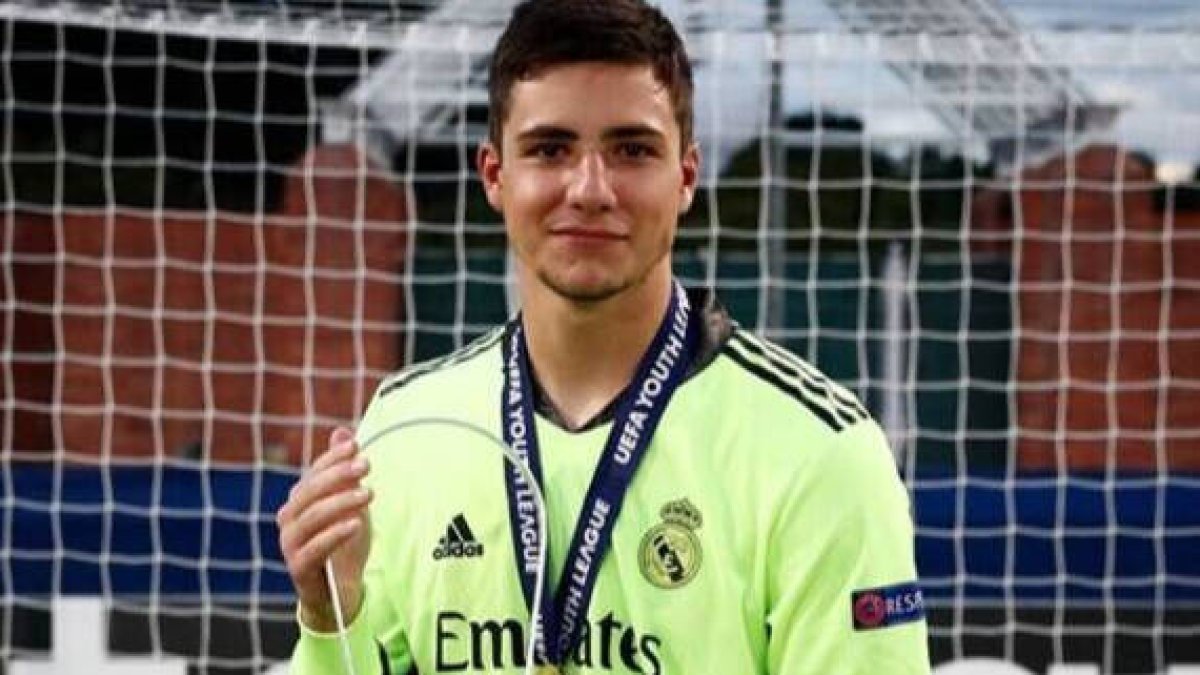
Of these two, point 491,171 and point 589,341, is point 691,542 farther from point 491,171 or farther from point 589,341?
point 491,171

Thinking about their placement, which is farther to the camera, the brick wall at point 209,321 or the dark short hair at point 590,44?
the brick wall at point 209,321

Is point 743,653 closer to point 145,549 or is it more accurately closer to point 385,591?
point 385,591

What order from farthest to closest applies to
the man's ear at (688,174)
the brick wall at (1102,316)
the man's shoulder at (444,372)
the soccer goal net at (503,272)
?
the brick wall at (1102,316) → the soccer goal net at (503,272) → the man's shoulder at (444,372) → the man's ear at (688,174)

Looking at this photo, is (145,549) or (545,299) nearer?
(545,299)

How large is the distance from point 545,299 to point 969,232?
3.89 m

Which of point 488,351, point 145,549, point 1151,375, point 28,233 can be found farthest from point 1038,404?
point 488,351

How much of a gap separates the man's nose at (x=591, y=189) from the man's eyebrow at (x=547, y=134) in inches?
1.2

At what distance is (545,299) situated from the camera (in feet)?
6.28

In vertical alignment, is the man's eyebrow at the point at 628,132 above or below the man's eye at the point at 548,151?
above

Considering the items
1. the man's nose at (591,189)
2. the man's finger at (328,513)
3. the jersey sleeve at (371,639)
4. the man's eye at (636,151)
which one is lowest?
the jersey sleeve at (371,639)

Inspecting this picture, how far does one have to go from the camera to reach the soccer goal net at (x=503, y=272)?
211 inches

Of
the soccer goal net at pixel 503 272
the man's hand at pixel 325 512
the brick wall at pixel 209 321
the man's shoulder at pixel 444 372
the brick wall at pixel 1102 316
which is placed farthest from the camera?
the brick wall at pixel 209 321

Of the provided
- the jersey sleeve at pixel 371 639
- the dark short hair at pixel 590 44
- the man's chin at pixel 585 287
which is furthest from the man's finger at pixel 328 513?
the dark short hair at pixel 590 44

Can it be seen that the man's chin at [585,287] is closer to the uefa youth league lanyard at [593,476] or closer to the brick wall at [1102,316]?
the uefa youth league lanyard at [593,476]
